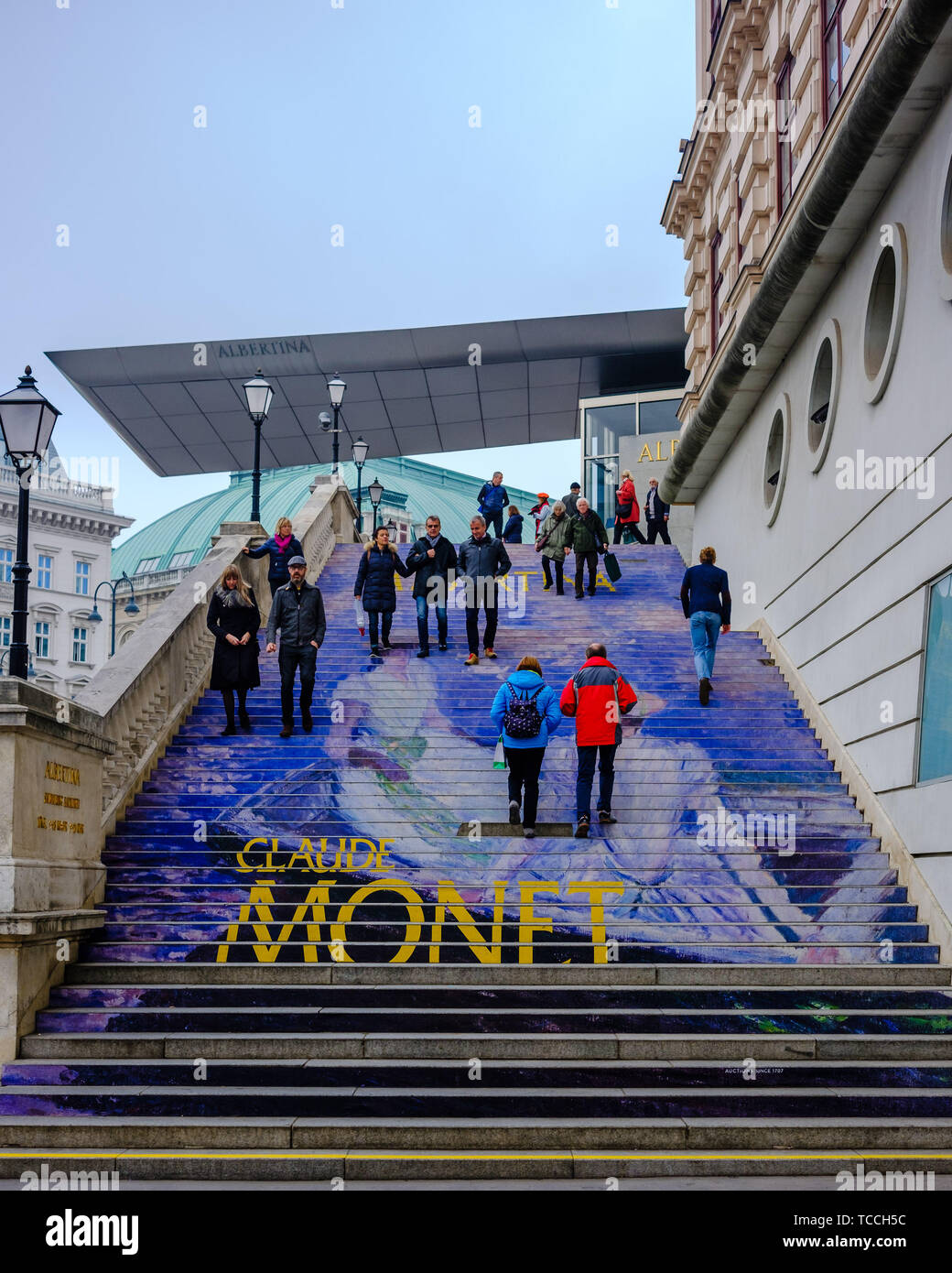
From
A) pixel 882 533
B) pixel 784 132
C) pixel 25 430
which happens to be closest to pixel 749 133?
pixel 784 132

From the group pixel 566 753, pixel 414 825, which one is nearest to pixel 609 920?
pixel 414 825

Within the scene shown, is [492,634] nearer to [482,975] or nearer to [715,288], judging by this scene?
[482,975]

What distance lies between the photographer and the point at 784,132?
19438 millimetres

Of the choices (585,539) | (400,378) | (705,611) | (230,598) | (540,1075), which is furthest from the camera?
(400,378)

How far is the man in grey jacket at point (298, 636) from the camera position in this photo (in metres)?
14.8

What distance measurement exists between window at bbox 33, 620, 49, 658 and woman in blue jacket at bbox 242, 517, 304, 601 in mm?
57274

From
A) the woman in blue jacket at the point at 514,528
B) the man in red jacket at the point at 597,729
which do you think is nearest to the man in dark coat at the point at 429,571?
the man in red jacket at the point at 597,729

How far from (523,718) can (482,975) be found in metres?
2.85

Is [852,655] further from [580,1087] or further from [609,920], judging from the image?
[580,1087]

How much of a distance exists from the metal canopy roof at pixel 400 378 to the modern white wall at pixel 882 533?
Answer: 25205 millimetres

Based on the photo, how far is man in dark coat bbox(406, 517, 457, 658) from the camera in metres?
17.5

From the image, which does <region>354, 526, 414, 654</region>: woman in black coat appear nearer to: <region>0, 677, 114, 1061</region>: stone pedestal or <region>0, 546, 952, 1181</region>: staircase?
<region>0, 546, 952, 1181</region>: staircase
